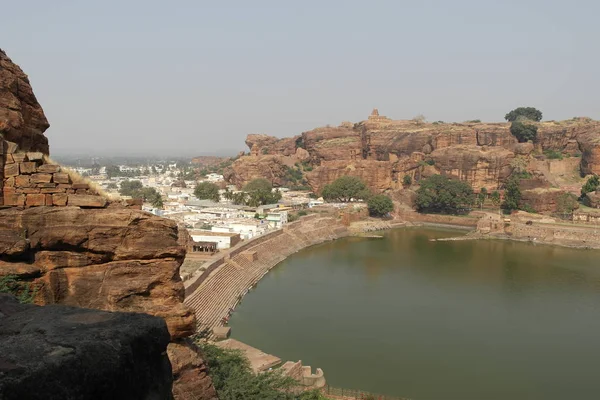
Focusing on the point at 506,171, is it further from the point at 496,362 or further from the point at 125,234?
the point at 125,234

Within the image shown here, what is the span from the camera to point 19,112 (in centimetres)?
657

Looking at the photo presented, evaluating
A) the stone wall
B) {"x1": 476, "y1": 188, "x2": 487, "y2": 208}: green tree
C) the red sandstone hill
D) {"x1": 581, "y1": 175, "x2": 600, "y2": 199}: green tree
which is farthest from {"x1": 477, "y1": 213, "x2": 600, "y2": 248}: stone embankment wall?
the stone wall

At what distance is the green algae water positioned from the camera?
14352mm

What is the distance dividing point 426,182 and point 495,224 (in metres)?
9.75

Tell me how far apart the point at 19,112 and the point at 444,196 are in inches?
1742

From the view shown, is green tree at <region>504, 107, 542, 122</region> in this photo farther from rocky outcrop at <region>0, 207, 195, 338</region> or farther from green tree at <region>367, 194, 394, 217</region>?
rocky outcrop at <region>0, 207, 195, 338</region>

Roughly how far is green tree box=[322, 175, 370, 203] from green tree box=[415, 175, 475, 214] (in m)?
6.22

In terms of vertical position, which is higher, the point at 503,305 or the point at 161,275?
the point at 161,275

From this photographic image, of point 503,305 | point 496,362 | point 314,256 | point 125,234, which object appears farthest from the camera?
point 314,256

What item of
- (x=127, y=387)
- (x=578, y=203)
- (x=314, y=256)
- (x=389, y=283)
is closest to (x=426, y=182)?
(x=578, y=203)

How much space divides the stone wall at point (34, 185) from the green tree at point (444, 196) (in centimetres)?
4438

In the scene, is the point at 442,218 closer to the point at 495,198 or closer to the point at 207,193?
the point at 495,198

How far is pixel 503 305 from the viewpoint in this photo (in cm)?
2161

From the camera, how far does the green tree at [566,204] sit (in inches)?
1693
